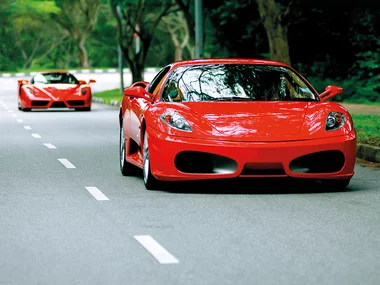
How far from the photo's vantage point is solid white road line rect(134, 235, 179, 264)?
690cm

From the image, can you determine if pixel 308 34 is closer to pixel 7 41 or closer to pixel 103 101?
pixel 103 101

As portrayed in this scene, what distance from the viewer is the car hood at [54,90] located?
31.0 meters

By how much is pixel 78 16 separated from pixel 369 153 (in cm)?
7664

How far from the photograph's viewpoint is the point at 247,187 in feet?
36.5

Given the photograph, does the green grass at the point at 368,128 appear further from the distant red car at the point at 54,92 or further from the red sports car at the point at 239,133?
the distant red car at the point at 54,92

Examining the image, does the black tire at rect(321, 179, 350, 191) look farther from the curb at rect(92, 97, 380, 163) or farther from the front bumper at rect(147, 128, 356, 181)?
the curb at rect(92, 97, 380, 163)

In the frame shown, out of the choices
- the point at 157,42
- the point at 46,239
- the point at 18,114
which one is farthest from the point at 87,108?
the point at 157,42

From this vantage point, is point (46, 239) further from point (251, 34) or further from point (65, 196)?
point (251, 34)

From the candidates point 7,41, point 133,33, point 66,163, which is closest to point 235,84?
point 66,163

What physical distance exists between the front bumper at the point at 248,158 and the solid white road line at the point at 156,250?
2.54 m

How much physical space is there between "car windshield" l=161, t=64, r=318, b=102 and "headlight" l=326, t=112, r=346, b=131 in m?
0.70

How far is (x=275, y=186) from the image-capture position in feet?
36.9

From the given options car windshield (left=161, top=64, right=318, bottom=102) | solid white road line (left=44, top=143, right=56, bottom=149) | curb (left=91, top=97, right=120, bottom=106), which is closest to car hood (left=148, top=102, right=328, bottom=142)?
car windshield (left=161, top=64, right=318, bottom=102)

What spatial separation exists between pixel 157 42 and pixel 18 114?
75543mm
